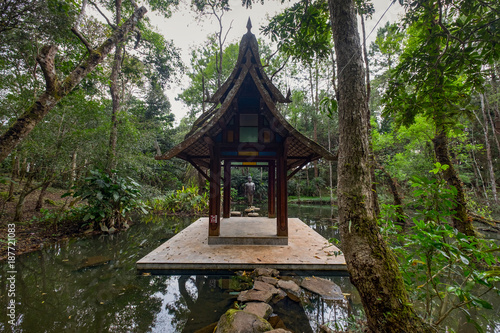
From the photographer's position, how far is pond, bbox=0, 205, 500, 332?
7.89 ft

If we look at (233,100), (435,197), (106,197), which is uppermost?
(233,100)

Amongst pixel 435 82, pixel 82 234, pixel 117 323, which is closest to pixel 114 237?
pixel 82 234

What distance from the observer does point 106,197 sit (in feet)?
21.9

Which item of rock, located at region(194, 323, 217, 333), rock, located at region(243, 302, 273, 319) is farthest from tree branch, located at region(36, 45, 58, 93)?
rock, located at region(243, 302, 273, 319)

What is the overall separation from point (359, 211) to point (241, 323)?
1.72 meters

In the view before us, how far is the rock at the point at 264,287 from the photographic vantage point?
2.95m

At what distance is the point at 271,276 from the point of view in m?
3.43

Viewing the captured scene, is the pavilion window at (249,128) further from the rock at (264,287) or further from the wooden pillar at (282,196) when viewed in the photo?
the rock at (264,287)

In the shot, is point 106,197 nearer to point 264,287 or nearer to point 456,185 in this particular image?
point 264,287

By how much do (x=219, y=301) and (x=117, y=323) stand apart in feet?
4.19

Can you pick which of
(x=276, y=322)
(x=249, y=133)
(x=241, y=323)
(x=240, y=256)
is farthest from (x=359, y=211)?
(x=249, y=133)

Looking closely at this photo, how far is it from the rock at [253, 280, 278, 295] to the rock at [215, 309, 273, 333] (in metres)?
0.76

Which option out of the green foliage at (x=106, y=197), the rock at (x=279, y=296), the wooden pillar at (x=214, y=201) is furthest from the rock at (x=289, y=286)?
the green foliage at (x=106, y=197)

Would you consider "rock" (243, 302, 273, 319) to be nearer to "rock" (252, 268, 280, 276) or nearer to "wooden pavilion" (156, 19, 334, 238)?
"rock" (252, 268, 280, 276)
